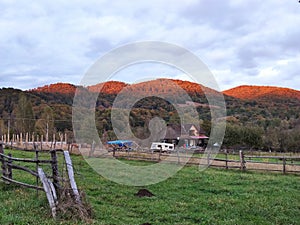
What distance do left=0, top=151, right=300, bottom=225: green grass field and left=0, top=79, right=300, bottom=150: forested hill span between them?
6.10m

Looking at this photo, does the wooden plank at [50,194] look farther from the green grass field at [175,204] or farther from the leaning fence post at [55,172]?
the leaning fence post at [55,172]

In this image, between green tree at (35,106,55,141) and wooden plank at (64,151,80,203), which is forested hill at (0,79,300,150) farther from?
wooden plank at (64,151,80,203)

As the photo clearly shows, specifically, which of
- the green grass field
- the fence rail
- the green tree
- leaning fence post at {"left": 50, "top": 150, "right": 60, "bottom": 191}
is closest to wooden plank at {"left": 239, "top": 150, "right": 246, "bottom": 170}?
the fence rail

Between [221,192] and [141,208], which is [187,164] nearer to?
[221,192]

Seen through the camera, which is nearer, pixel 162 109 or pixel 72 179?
pixel 72 179

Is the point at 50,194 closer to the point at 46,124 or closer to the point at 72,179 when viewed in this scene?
the point at 72,179

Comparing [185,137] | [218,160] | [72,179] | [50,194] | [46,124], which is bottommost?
[218,160]

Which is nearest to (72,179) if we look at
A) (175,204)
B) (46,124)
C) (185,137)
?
(175,204)

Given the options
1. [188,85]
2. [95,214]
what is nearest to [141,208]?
[95,214]

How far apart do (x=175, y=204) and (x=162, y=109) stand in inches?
695

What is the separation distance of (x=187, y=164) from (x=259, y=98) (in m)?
66.4

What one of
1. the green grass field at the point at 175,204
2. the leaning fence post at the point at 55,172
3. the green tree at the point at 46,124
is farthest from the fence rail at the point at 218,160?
the green tree at the point at 46,124

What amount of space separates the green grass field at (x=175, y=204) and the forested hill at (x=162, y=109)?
6.10m

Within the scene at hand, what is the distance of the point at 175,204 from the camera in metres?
10.3
